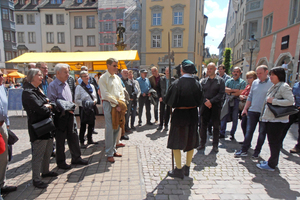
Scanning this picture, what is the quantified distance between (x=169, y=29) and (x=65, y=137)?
91.5 ft

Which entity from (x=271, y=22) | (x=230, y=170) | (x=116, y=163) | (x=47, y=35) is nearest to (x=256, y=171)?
(x=230, y=170)

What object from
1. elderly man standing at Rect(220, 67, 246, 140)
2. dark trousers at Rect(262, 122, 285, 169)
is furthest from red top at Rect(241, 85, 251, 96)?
dark trousers at Rect(262, 122, 285, 169)

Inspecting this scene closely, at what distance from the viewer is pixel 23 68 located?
34.7m

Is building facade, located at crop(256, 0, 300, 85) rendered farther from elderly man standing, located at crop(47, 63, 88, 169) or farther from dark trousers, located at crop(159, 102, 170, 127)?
elderly man standing, located at crop(47, 63, 88, 169)

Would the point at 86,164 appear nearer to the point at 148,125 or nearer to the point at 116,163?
the point at 116,163

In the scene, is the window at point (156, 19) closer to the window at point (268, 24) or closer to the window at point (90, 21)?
the window at point (90, 21)

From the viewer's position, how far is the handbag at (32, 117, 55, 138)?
2.84 metres

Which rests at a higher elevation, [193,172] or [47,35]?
[47,35]

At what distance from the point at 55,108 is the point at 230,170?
329 cm

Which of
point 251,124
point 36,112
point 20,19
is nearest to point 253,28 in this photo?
point 251,124

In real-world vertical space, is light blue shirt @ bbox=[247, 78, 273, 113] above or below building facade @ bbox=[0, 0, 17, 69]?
below

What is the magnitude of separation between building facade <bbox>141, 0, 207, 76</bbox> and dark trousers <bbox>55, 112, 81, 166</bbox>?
25594 millimetres

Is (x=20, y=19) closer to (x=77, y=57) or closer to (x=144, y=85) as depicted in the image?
(x=77, y=57)

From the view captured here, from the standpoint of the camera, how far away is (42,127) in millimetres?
2877
